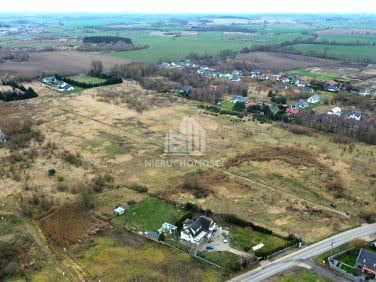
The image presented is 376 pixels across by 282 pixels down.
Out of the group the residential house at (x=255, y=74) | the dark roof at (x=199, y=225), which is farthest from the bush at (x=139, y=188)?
the residential house at (x=255, y=74)

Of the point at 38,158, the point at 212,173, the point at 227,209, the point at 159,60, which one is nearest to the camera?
the point at 227,209

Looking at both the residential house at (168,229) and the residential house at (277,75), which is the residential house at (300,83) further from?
the residential house at (168,229)

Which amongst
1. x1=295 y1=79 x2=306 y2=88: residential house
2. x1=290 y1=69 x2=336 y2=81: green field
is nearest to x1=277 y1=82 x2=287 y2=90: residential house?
x1=295 y1=79 x2=306 y2=88: residential house

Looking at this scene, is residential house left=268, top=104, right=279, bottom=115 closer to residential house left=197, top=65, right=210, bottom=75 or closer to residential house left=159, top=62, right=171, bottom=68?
residential house left=197, top=65, right=210, bottom=75

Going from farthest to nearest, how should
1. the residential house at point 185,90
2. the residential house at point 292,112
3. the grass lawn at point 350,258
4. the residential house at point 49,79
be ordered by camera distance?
1. the residential house at point 49,79
2. the residential house at point 185,90
3. the residential house at point 292,112
4. the grass lawn at point 350,258

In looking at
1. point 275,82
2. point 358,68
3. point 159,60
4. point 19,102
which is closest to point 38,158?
point 19,102

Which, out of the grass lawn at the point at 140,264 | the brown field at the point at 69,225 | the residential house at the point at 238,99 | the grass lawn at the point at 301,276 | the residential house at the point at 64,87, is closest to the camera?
the grass lawn at the point at 301,276

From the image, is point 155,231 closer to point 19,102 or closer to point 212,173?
point 212,173
